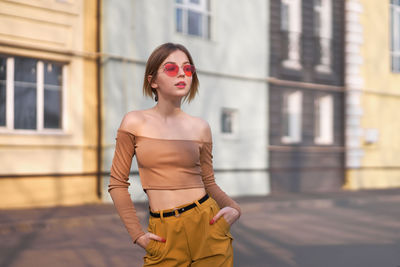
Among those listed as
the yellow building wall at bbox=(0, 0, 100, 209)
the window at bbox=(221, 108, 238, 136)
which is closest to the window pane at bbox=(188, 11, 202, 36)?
the window at bbox=(221, 108, 238, 136)

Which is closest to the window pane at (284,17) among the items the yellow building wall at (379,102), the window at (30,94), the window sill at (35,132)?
the yellow building wall at (379,102)

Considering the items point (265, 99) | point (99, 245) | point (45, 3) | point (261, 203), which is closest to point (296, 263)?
point (99, 245)

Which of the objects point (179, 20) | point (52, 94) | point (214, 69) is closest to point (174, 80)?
point (52, 94)

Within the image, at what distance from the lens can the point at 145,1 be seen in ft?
43.7

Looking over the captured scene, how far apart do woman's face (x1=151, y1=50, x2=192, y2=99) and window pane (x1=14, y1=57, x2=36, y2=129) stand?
10286 millimetres

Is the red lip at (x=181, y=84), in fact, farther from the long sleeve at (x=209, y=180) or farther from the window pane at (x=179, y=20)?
the window pane at (x=179, y=20)

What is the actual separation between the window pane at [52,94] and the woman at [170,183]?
10.6 m

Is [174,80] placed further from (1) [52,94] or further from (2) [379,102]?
(2) [379,102]

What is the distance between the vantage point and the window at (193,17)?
14.3 metres

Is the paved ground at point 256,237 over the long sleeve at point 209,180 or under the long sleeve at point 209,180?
under

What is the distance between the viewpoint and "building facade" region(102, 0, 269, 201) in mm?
12773

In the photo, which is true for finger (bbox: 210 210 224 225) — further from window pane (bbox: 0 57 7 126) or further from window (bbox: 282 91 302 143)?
window (bbox: 282 91 302 143)

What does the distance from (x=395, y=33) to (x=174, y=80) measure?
19.6 m

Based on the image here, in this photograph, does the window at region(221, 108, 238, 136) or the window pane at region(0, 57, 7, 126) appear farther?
the window at region(221, 108, 238, 136)
